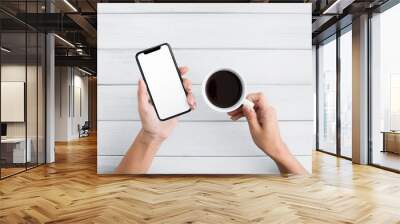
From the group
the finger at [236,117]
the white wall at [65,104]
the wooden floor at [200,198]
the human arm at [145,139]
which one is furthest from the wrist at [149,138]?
the white wall at [65,104]

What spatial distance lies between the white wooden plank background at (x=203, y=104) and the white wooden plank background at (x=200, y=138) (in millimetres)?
85

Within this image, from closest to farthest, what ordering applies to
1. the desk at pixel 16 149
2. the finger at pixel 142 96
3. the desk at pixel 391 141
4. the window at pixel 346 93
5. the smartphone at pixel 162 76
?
the smartphone at pixel 162 76 → the finger at pixel 142 96 → the desk at pixel 16 149 → the desk at pixel 391 141 → the window at pixel 346 93

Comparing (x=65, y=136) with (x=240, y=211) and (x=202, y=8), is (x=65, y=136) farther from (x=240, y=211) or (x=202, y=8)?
(x=240, y=211)

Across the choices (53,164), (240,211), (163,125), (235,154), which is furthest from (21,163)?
(240,211)

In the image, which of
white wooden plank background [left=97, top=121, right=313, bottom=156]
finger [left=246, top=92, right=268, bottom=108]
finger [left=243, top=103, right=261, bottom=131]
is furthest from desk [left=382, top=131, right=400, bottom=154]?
finger [left=243, top=103, right=261, bottom=131]

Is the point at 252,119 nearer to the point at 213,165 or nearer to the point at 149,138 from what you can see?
the point at 213,165

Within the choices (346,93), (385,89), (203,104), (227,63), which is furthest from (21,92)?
(346,93)

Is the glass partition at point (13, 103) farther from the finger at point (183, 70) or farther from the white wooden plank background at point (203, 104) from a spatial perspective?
the finger at point (183, 70)

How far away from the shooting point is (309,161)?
15.6ft

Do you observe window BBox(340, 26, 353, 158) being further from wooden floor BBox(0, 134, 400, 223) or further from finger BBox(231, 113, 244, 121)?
finger BBox(231, 113, 244, 121)

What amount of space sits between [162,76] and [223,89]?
0.86 metres

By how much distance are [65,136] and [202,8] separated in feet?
35.1

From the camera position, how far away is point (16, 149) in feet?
18.6

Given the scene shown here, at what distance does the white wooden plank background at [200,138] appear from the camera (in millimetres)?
4680
